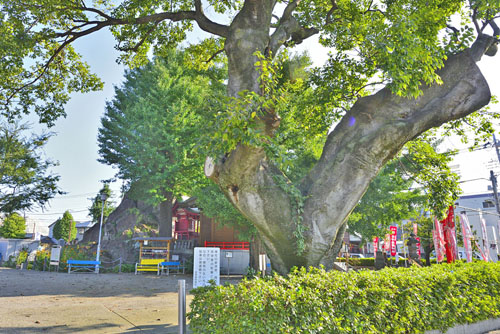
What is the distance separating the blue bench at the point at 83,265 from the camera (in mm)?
19675

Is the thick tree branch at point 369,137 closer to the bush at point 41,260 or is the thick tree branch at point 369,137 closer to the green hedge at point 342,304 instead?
the green hedge at point 342,304

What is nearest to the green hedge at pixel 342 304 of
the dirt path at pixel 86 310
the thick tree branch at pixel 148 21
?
the dirt path at pixel 86 310

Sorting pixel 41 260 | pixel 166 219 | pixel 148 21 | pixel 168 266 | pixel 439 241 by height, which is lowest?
pixel 168 266

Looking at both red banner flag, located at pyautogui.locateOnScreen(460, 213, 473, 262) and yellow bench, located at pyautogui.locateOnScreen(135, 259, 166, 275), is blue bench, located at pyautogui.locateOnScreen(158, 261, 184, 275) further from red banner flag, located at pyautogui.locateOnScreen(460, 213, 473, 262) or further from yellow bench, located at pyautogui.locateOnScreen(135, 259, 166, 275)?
red banner flag, located at pyautogui.locateOnScreen(460, 213, 473, 262)

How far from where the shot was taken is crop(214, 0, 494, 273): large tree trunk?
543 cm

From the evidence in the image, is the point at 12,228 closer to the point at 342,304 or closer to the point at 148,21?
the point at 148,21

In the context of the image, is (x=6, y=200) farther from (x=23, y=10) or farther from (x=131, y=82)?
(x=23, y=10)

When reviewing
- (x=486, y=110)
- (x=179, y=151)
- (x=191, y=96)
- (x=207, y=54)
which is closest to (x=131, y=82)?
(x=191, y=96)

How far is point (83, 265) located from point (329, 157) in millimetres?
20204

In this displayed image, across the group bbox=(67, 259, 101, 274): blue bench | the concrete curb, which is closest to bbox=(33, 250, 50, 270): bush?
bbox=(67, 259, 101, 274): blue bench

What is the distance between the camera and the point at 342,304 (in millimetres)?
4727

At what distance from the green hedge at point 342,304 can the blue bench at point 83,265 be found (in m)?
17.6

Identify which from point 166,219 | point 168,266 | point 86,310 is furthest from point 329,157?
point 166,219

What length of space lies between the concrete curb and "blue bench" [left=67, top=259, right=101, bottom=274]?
19286mm
